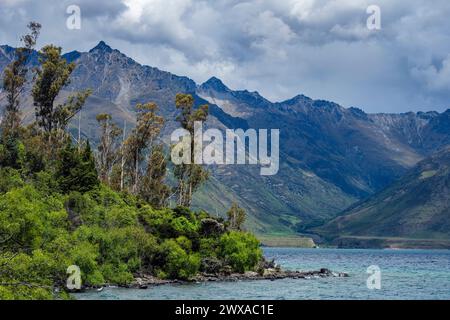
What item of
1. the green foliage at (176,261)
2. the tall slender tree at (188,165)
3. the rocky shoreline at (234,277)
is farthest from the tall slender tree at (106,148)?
the rocky shoreline at (234,277)

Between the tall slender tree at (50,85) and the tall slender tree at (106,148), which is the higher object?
the tall slender tree at (50,85)

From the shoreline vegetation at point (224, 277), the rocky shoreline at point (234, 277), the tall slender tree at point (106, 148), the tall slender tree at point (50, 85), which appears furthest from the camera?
the tall slender tree at point (106, 148)

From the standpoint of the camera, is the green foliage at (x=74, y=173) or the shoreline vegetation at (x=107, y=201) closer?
the shoreline vegetation at (x=107, y=201)

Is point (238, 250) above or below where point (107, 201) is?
below

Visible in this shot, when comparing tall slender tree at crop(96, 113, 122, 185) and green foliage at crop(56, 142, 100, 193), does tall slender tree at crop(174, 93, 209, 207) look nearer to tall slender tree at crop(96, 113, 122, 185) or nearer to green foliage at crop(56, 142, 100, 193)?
tall slender tree at crop(96, 113, 122, 185)

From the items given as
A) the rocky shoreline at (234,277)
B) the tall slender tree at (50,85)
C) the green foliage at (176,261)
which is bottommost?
the rocky shoreline at (234,277)

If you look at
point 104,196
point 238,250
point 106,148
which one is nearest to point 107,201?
point 104,196

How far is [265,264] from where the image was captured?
151875 millimetres

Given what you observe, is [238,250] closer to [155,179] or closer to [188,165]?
[188,165]

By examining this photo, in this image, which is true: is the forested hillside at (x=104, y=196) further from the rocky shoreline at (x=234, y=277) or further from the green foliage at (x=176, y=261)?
the rocky shoreline at (x=234, y=277)

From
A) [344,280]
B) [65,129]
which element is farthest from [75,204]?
[344,280]

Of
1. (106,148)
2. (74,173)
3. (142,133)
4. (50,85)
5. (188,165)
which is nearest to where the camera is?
(74,173)

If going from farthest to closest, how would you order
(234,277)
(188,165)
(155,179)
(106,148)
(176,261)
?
(155,179) → (106,148) → (188,165) → (234,277) → (176,261)

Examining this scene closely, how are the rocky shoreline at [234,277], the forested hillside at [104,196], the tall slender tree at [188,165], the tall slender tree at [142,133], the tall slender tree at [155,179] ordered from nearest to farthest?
the forested hillside at [104,196]
the rocky shoreline at [234,277]
the tall slender tree at [142,133]
the tall slender tree at [188,165]
the tall slender tree at [155,179]
